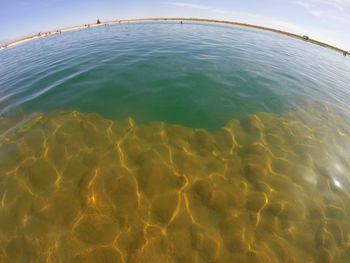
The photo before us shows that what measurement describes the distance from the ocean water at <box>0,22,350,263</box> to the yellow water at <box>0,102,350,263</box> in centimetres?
2

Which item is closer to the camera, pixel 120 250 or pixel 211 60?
pixel 120 250

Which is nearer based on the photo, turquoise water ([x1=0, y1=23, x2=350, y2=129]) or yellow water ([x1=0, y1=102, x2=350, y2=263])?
yellow water ([x1=0, y1=102, x2=350, y2=263])

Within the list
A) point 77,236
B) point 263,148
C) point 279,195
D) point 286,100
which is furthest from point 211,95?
point 77,236

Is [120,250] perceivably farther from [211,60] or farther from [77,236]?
[211,60]

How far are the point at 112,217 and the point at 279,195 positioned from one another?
9.89 ft

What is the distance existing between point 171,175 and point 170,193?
38 centimetres

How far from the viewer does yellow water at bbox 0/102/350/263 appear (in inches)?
90.0

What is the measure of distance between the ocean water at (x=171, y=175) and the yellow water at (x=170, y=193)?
2cm

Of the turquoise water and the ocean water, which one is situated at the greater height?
the turquoise water

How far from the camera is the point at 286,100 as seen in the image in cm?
595

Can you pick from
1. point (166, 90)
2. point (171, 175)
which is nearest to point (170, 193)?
point (171, 175)

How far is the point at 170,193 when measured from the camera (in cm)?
290

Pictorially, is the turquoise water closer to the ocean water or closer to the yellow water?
the ocean water

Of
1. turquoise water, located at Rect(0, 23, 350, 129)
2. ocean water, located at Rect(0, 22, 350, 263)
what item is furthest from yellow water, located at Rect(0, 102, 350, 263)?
turquoise water, located at Rect(0, 23, 350, 129)
